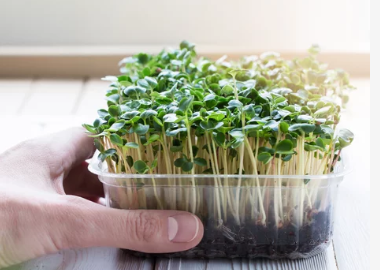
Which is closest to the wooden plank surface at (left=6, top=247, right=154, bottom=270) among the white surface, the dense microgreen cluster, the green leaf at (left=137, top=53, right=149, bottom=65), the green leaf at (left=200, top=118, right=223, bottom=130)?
the dense microgreen cluster

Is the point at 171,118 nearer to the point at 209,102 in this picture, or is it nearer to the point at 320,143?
the point at 209,102

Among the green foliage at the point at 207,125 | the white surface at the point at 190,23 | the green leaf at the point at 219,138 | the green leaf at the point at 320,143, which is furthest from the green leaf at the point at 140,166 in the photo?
the white surface at the point at 190,23

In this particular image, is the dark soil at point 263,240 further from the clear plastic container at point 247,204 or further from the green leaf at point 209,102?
the green leaf at point 209,102

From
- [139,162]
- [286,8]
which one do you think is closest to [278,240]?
[139,162]

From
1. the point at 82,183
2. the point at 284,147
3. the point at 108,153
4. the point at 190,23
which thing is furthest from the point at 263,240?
the point at 190,23

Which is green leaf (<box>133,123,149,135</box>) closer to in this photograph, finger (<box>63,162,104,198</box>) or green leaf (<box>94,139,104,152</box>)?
green leaf (<box>94,139,104,152</box>)

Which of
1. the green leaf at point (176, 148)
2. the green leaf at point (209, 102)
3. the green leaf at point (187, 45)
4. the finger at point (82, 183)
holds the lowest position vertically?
the finger at point (82, 183)

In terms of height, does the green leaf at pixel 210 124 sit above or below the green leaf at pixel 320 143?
above
